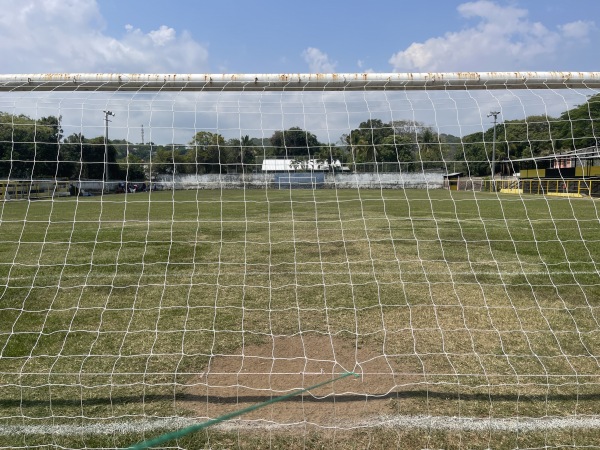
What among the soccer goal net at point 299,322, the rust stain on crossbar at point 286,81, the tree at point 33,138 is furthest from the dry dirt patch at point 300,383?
the tree at point 33,138

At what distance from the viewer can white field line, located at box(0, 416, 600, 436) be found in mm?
2936

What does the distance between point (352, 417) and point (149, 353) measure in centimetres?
200

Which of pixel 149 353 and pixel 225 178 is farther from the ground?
pixel 225 178

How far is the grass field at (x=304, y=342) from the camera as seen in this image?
3.09 metres

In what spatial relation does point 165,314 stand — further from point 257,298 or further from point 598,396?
point 598,396

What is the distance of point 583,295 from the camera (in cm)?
599

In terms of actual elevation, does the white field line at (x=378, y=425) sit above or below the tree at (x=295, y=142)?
below

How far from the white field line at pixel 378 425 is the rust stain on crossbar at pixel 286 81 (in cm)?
282

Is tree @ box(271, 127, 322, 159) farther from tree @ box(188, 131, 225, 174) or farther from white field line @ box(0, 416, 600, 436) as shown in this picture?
white field line @ box(0, 416, 600, 436)

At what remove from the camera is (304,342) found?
14.5 feet

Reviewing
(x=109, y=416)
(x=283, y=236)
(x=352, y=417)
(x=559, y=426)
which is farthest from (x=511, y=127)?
(x=283, y=236)

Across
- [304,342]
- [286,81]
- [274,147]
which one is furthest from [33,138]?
[304,342]

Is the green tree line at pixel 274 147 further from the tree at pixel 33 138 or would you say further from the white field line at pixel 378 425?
the white field line at pixel 378 425

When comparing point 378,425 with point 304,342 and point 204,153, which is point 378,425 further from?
point 204,153
